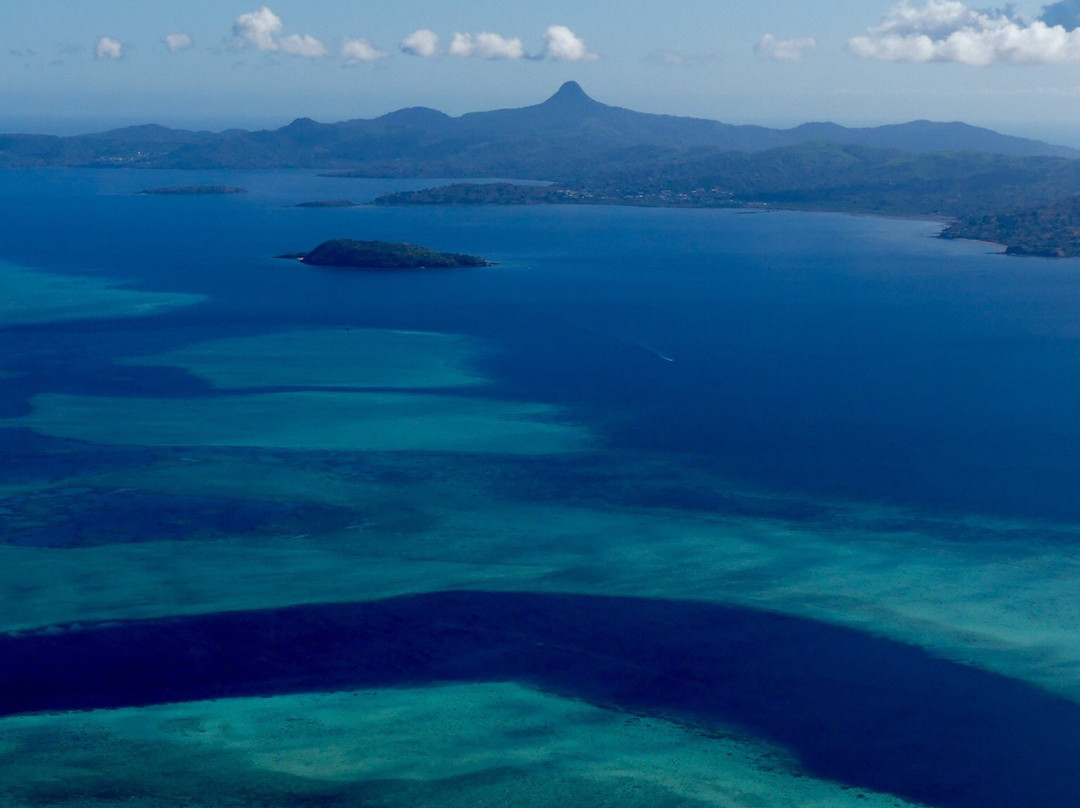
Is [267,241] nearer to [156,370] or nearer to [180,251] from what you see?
[180,251]

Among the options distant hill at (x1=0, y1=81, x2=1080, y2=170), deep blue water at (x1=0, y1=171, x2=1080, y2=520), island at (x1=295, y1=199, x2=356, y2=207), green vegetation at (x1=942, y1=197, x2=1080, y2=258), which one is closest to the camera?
deep blue water at (x1=0, y1=171, x2=1080, y2=520)

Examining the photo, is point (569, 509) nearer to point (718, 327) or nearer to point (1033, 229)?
point (718, 327)

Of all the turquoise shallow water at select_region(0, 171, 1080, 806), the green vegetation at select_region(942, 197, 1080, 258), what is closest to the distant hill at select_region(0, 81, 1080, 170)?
the green vegetation at select_region(942, 197, 1080, 258)

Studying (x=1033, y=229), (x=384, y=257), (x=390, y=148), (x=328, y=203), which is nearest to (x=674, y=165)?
(x=328, y=203)

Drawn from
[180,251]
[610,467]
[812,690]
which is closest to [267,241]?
[180,251]

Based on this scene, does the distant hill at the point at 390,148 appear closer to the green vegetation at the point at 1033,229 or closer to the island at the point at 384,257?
the green vegetation at the point at 1033,229

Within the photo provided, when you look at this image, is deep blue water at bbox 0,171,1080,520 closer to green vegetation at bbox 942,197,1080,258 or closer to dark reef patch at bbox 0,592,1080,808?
green vegetation at bbox 942,197,1080,258
